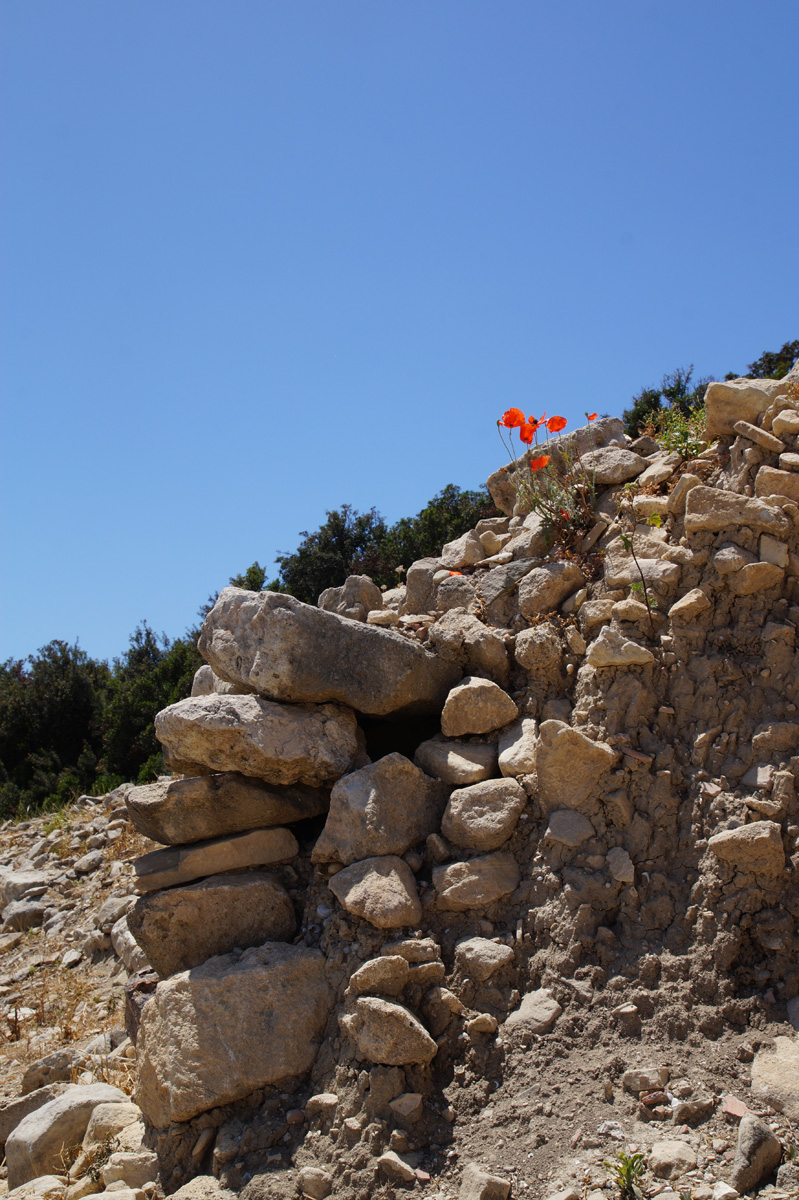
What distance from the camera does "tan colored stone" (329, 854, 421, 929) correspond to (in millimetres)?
4156

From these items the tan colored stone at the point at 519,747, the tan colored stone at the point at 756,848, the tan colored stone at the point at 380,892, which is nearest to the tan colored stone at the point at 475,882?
the tan colored stone at the point at 380,892

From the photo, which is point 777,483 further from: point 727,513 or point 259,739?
point 259,739

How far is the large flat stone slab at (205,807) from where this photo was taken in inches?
188

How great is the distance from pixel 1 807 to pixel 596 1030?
330 inches

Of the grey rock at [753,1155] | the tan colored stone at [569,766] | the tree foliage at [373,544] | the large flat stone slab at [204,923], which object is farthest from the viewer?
the tree foliage at [373,544]

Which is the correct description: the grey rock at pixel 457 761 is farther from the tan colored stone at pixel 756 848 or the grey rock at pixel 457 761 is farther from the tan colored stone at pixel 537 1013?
the tan colored stone at pixel 756 848

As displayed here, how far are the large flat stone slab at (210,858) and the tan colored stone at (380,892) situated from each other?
1.95 ft

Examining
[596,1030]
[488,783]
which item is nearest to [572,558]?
[488,783]

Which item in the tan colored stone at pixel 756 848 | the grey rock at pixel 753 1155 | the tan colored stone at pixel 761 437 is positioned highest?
the tan colored stone at pixel 761 437

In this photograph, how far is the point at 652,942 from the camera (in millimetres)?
3787

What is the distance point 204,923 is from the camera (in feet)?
15.2

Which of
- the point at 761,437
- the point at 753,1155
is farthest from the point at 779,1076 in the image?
the point at 761,437

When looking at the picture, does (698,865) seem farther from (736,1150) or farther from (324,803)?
(324,803)

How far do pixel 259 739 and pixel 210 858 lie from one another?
74 cm
